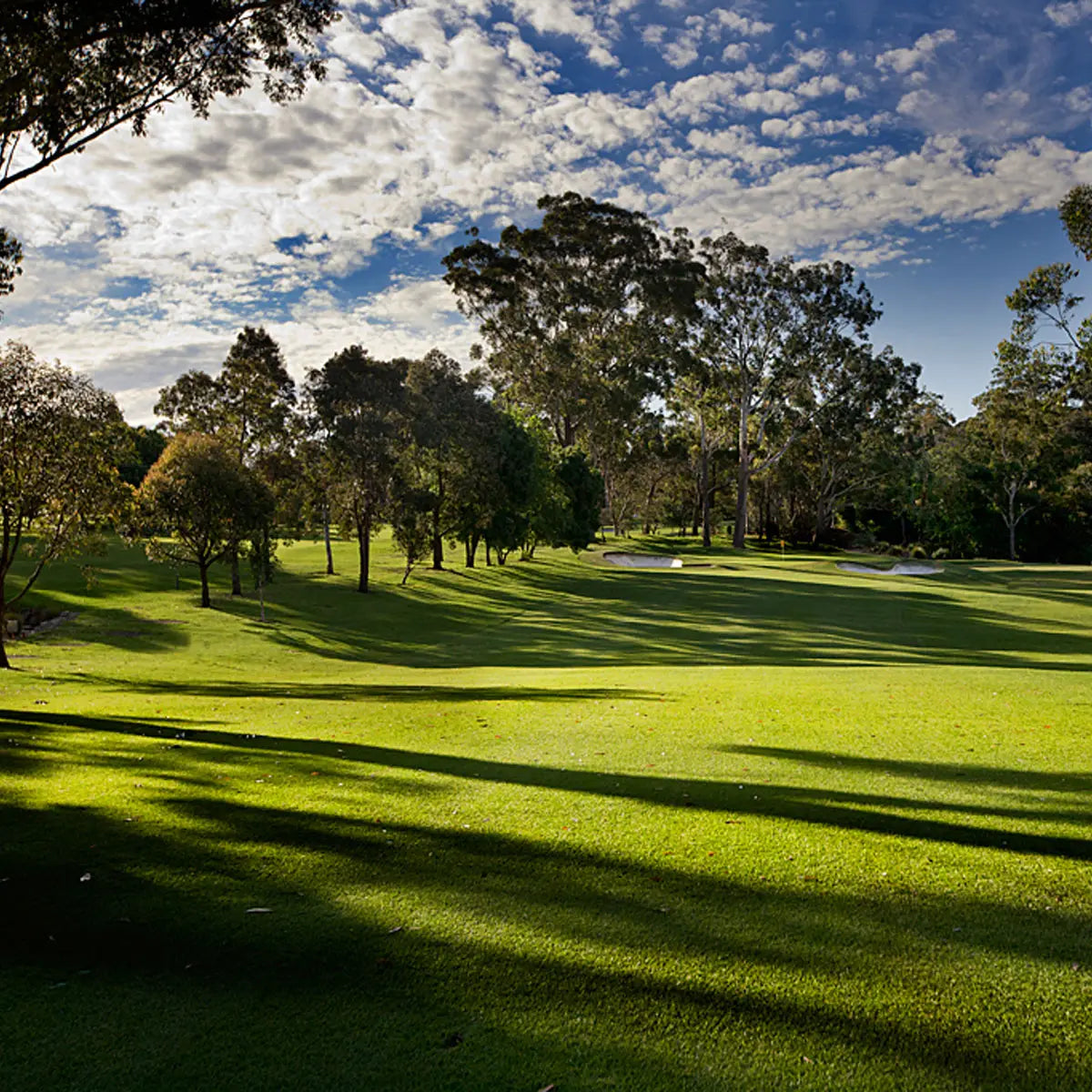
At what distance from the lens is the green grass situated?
11.9 ft

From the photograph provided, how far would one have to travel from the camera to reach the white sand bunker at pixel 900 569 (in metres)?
50.8

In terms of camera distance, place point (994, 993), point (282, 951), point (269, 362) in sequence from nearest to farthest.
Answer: point (994, 993), point (282, 951), point (269, 362)

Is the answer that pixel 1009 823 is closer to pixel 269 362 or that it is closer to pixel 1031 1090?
pixel 1031 1090

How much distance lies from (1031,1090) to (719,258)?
205 ft

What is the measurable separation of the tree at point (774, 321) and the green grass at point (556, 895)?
51.0 meters

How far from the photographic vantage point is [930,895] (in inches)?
199

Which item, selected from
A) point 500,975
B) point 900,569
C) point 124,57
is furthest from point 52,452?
→ point 900,569

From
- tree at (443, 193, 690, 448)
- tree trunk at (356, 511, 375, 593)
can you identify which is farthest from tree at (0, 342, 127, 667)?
tree at (443, 193, 690, 448)

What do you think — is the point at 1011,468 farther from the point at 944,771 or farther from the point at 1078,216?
the point at 944,771

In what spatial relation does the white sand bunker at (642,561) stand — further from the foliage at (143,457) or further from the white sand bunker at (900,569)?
the foliage at (143,457)

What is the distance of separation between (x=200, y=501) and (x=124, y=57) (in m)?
22.2

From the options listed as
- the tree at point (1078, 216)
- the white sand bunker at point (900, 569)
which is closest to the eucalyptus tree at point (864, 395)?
the white sand bunker at point (900, 569)

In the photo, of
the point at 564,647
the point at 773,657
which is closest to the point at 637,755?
the point at 773,657

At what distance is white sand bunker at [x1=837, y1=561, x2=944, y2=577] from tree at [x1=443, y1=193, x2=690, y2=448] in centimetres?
1941
